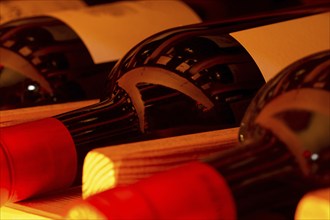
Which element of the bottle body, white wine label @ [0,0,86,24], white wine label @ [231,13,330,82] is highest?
white wine label @ [231,13,330,82]

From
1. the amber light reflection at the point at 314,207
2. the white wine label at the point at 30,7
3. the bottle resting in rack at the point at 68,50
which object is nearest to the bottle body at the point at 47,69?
the bottle resting in rack at the point at 68,50

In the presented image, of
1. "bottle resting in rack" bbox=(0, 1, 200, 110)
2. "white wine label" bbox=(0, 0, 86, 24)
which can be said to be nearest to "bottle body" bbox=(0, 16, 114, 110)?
"bottle resting in rack" bbox=(0, 1, 200, 110)

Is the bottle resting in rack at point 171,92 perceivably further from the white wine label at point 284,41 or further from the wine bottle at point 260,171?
the wine bottle at point 260,171

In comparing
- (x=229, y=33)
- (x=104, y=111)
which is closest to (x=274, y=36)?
(x=229, y=33)

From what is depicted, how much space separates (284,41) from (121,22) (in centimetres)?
24

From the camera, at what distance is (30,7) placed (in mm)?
938

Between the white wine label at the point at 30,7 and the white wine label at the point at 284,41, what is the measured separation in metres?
0.46

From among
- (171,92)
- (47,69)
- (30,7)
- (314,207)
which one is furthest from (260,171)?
(30,7)

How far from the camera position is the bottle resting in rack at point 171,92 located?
46 centimetres

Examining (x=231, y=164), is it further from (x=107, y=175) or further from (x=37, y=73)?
(x=37, y=73)

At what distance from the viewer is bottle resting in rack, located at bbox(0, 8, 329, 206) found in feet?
1.50

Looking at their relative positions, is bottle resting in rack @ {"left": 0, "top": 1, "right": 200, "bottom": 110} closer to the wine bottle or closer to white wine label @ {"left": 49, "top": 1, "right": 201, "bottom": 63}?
white wine label @ {"left": 49, "top": 1, "right": 201, "bottom": 63}

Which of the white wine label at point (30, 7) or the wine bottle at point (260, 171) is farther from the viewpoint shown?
the white wine label at point (30, 7)

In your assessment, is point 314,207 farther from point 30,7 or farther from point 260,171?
point 30,7
